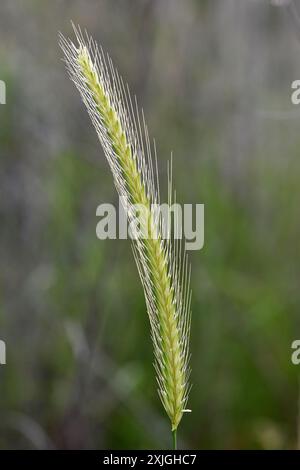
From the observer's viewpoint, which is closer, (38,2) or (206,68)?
(38,2)

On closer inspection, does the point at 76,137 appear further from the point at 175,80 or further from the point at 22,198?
the point at 175,80

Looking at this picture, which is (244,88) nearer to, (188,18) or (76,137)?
(188,18)

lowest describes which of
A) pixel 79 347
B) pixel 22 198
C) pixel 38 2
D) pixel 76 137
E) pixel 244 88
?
pixel 79 347

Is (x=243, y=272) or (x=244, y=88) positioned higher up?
(x=244, y=88)
